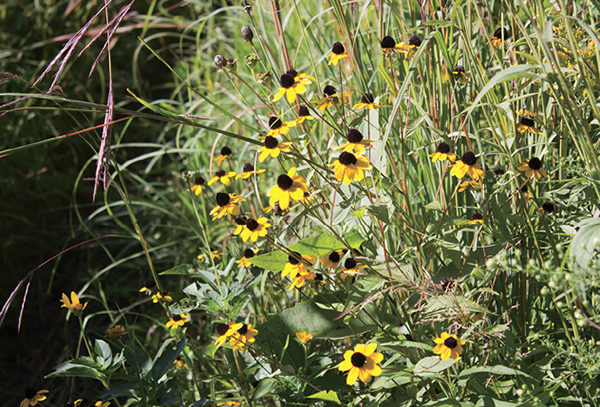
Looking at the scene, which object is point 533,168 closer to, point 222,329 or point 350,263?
point 350,263

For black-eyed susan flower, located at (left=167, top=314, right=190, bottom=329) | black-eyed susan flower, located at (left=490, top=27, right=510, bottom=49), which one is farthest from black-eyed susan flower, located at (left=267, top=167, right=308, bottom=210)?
black-eyed susan flower, located at (left=490, top=27, right=510, bottom=49)

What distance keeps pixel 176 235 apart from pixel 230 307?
104cm

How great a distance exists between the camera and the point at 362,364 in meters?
0.75

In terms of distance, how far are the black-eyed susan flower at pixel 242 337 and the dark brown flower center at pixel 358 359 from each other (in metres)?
0.20

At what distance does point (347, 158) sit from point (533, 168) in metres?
0.32

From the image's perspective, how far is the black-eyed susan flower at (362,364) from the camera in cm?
74

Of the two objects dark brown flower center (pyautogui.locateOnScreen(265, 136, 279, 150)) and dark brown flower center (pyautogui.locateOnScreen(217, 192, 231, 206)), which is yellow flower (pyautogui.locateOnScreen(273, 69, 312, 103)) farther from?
dark brown flower center (pyautogui.locateOnScreen(217, 192, 231, 206))

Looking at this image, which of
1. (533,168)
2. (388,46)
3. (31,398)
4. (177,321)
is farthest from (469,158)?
(31,398)

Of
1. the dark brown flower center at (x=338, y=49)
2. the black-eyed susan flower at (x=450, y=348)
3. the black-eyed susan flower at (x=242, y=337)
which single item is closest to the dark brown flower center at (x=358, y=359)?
the black-eyed susan flower at (x=450, y=348)

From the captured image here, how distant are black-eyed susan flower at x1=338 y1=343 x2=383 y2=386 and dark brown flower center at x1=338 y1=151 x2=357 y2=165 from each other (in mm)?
271

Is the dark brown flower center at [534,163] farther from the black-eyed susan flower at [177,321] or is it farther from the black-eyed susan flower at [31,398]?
the black-eyed susan flower at [31,398]

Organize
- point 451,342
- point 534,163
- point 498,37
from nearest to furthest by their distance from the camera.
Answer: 1. point 451,342
2. point 534,163
3. point 498,37

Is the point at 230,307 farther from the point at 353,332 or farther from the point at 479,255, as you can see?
the point at 479,255

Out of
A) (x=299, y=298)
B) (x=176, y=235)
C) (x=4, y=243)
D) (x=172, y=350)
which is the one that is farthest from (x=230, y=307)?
(x=4, y=243)
